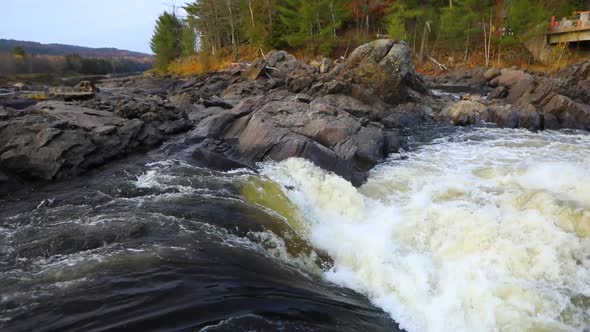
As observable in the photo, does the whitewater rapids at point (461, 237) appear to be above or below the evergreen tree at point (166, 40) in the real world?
below

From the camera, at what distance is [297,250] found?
317 inches

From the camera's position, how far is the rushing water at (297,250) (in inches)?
206

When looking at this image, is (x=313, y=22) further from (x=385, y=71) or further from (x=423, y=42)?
(x=385, y=71)

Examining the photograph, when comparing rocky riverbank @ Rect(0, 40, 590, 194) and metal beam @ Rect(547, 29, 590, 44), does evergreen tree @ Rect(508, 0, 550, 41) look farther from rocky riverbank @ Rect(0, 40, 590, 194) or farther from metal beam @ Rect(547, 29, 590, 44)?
rocky riverbank @ Rect(0, 40, 590, 194)

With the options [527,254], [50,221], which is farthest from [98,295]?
[527,254]

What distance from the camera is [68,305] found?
4.96 metres

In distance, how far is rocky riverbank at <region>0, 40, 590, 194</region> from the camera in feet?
38.5

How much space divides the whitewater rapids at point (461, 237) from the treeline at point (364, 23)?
37.3m

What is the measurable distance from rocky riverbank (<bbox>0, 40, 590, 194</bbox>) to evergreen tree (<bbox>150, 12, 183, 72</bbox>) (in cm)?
4698

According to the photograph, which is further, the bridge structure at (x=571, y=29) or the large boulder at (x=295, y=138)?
the bridge structure at (x=571, y=29)

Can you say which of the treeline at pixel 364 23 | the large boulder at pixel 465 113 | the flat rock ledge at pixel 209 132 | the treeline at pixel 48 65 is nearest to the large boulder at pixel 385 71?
the flat rock ledge at pixel 209 132

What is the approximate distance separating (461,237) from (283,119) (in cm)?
823

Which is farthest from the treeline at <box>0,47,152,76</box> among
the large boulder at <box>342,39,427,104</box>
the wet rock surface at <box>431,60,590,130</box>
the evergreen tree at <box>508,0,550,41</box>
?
the evergreen tree at <box>508,0,550,41</box>

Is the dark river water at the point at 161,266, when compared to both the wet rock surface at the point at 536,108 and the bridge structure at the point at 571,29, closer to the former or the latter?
the wet rock surface at the point at 536,108
